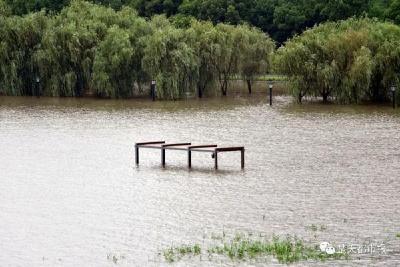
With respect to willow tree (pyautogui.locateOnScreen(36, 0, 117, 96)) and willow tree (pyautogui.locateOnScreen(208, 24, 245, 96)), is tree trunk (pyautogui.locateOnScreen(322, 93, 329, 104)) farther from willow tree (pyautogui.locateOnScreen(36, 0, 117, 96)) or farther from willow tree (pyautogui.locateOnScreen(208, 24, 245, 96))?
willow tree (pyautogui.locateOnScreen(36, 0, 117, 96))

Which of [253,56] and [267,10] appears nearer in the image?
[253,56]

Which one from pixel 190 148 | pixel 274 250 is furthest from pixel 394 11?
pixel 274 250

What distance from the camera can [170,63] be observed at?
57281 millimetres

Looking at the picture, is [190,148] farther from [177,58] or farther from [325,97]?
[177,58]

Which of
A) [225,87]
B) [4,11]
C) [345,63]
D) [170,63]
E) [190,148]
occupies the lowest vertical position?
[190,148]

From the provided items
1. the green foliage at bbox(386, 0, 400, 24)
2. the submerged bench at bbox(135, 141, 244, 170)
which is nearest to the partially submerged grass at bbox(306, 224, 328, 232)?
the submerged bench at bbox(135, 141, 244, 170)

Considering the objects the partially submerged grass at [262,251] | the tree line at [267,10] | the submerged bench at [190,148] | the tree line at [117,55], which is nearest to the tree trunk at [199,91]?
the tree line at [117,55]

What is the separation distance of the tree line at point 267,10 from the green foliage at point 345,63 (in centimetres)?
2511

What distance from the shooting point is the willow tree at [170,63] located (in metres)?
56.8

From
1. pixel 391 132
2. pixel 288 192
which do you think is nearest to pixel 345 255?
pixel 288 192

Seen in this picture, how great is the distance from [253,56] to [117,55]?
405 inches

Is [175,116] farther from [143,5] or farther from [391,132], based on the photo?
[143,5]

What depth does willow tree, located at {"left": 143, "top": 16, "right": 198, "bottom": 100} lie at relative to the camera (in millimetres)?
56750

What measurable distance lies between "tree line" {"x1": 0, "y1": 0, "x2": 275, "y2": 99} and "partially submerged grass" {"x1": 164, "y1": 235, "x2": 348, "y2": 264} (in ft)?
118
